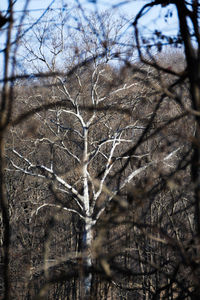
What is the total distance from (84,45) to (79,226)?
7.90 metres

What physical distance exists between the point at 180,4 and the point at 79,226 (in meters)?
15.2

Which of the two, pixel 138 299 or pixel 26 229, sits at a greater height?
pixel 26 229

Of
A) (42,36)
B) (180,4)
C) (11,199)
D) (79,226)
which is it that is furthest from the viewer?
(79,226)

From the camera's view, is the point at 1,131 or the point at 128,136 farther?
the point at 128,136

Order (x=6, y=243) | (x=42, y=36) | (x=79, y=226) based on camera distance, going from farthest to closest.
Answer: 1. (x=79, y=226)
2. (x=42, y=36)
3. (x=6, y=243)

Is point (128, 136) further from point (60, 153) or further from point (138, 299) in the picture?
point (138, 299)

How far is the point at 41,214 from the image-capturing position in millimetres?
16422

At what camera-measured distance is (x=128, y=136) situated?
15.6m

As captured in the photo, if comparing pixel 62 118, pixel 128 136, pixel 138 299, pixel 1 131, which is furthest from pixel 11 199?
pixel 1 131

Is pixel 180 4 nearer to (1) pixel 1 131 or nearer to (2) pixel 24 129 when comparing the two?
(1) pixel 1 131

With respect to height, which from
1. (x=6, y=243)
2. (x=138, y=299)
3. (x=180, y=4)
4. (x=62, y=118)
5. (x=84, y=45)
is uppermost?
(x=84, y=45)

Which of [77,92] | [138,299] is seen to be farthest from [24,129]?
[138,299]

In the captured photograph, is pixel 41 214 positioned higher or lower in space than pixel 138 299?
higher

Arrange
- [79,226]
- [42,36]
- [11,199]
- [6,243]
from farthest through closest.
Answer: [79,226], [11,199], [42,36], [6,243]
